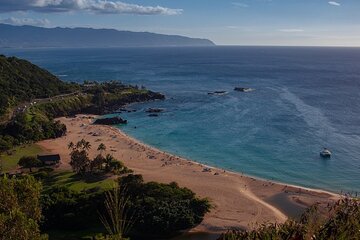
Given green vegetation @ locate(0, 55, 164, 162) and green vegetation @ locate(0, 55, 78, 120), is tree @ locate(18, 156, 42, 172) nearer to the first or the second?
green vegetation @ locate(0, 55, 164, 162)

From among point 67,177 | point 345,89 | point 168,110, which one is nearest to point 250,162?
point 67,177

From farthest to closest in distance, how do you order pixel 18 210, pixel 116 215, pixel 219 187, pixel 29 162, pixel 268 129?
pixel 268 129
pixel 29 162
pixel 219 187
pixel 18 210
pixel 116 215

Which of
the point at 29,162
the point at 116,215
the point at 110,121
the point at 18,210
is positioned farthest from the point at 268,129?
the point at 116,215

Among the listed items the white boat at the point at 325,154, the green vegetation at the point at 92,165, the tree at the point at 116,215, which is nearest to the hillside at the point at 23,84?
the green vegetation at the point at 92,165

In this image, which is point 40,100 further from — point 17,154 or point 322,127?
point 322,127

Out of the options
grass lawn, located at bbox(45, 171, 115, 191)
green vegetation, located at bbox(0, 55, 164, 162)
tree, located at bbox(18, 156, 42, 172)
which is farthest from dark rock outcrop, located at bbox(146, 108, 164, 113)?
grass lawn, located at bbox(45, 171, 115, 191)
